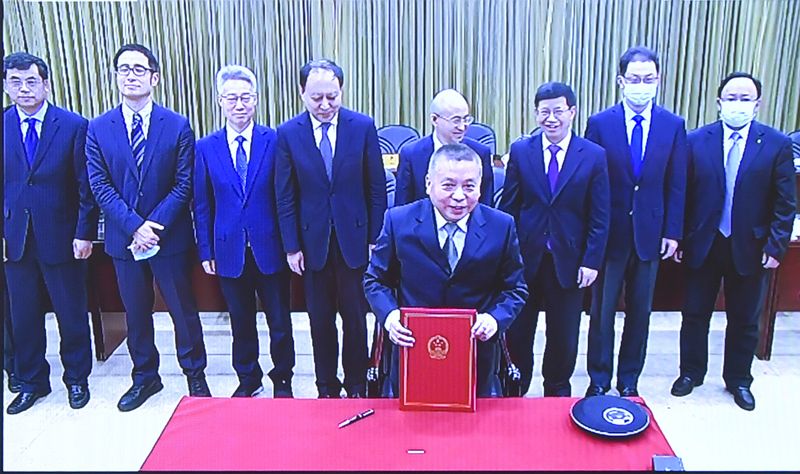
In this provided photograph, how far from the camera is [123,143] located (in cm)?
306

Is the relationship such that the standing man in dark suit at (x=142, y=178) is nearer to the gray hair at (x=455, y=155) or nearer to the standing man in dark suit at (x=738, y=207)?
the gray hair at (x=455, y=155)

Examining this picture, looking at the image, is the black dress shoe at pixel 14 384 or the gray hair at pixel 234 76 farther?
the black dress shoe at pixel 14 384

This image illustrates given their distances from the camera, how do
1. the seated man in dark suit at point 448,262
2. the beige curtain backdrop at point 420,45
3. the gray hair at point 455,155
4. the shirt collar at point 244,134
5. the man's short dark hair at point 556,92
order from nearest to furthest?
the gray hair at point 455,155 < the seated man in dark suit at point 448,262 < the man's short dark hair at point 556,92 < the shirt collar at point 244,134 < the beige curtain backdrop at point 420,45

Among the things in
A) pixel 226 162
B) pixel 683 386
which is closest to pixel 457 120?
pixel 226 162

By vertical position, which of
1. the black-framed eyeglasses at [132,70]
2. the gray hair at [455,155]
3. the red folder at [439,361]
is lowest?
the red folder at [439,361]

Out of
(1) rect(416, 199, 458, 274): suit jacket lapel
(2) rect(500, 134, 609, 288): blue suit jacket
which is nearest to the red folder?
(1) rect(416, 199, 458, 274): suit jacket lapel

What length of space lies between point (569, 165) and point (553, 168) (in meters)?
0.08

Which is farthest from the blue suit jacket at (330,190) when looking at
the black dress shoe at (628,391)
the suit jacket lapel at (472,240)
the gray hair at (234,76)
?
the black dress shoe at (628,391)

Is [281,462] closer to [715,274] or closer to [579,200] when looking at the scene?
[579,200]

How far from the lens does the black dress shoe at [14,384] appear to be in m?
3.51

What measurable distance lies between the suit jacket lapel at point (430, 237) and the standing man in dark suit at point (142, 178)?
4.52 ft

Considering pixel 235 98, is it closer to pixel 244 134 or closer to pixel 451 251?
pixel 244 134

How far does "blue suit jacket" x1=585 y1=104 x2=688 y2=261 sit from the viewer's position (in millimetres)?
3002

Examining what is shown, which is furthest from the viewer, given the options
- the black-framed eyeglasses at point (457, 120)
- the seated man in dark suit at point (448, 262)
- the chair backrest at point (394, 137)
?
the chair backrest at point (394, 137)
